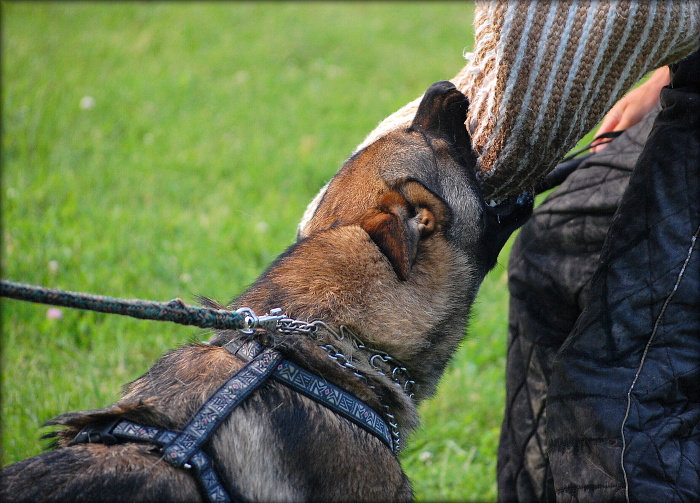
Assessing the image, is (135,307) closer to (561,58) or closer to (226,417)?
(226,417)

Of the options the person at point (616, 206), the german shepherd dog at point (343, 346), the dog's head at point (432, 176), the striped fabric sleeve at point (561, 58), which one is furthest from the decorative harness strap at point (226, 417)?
the striped fabric sleeve at point (561, 58)

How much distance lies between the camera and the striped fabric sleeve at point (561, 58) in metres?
1.92

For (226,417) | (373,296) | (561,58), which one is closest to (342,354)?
(373,296)

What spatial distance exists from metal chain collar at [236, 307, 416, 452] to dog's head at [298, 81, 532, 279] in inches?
17.1

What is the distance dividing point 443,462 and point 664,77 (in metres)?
2.13

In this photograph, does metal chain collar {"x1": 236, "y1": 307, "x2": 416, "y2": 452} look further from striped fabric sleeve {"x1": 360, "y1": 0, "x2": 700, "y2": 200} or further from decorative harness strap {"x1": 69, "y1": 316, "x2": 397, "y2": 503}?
striped fabric sleeve {"x1": 360, "y1": 0, "x2": 700, "y2": 200}

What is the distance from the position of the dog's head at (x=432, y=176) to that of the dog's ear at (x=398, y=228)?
15mm

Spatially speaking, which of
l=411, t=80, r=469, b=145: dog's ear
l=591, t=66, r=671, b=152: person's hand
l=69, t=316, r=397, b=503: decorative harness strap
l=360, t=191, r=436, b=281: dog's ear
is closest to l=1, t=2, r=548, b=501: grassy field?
l=69, t=316, r=397, b=503: decorative harness strap

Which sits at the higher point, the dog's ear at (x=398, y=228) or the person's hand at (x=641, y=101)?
the person's hand at (x=641, y=101)

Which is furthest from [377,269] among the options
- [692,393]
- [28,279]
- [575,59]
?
[28,279]

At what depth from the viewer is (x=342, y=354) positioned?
7.10ft

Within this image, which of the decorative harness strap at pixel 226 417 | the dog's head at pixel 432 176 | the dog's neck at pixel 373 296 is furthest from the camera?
the dog's head at pixel 432 176

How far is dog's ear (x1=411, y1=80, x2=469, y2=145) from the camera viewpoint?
2.41 meters

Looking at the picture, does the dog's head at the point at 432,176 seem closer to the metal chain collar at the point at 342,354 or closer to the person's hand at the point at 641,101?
the metal chain collar at the point at 342,354
